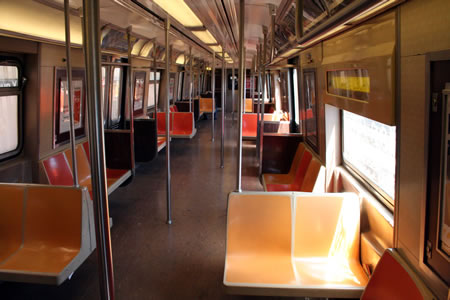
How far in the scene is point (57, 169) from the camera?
474 cm

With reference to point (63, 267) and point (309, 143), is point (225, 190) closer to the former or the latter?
point (309, 143)

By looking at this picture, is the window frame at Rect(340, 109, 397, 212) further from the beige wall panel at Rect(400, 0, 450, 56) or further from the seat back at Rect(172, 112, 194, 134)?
the seat back at Rect(172, 112, 194, 134)

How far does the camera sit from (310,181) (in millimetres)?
4484

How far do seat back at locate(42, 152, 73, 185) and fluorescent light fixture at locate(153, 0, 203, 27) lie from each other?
2.27 metres

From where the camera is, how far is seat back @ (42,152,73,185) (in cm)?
452

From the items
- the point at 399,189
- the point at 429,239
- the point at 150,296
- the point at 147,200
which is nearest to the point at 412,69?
the point at 399,189

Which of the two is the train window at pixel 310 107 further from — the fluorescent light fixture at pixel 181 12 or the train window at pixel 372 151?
the fluorescent light fixture at pixel 181 12

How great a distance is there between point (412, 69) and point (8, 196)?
3.14 meters

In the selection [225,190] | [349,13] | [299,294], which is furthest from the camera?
[225,190]

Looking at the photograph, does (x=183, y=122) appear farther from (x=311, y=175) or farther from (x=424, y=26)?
(x=424, y=26)

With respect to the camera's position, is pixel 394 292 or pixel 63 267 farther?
pixel 63 267

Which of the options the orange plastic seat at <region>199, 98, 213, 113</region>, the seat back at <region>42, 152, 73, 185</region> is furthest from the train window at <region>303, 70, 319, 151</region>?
the orange plastic seat at <region>199, 98, 213, 113</region>

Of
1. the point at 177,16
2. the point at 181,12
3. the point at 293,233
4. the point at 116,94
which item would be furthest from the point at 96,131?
the point at 116,94

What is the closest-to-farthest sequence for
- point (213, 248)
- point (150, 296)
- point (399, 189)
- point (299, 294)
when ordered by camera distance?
1. point (399, 189)
2. point (299, 294)
3. point (150, 296)
4. point (213, 248)
